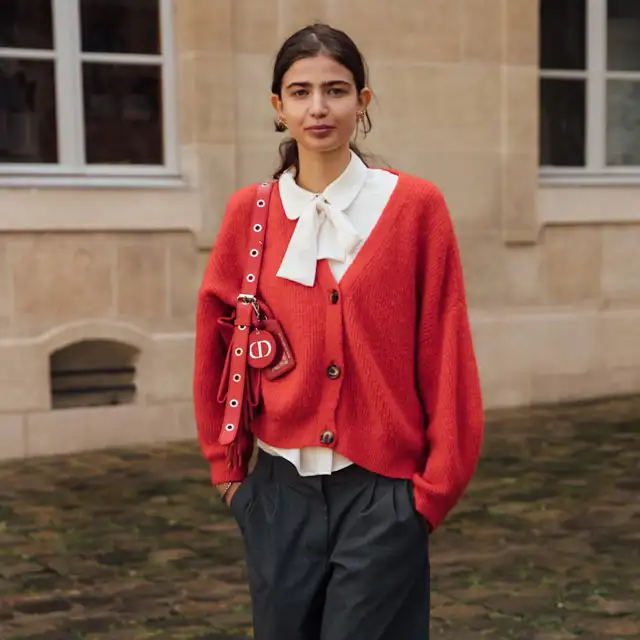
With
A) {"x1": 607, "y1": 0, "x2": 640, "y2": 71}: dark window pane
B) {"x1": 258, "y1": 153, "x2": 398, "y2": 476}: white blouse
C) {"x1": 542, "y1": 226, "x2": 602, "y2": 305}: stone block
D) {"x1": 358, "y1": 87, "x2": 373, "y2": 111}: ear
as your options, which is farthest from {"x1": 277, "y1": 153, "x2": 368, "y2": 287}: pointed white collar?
{"x1": 607, "y1": 0, "x2": 640, "y2": 71}: dark window pane

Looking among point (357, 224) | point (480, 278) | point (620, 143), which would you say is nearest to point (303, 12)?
point (480, 278)

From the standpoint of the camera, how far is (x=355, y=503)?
2127 mm

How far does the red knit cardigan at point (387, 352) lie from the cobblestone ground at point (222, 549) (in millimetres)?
1751

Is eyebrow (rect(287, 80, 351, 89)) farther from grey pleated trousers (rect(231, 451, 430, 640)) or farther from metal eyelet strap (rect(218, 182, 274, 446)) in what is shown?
grey pleated trousers (rect(231, 451, 430, 640))

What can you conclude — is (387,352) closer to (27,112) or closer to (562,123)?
(27,112)

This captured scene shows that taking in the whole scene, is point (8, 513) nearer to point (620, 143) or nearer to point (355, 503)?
point (355, 503)

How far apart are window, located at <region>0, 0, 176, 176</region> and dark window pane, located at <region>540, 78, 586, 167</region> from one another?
286 cm

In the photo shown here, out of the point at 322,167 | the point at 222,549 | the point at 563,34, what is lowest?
the point at 222,549

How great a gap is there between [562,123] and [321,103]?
21.6 ft

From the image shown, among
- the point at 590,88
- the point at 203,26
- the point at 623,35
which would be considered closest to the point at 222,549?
the point at 203,26

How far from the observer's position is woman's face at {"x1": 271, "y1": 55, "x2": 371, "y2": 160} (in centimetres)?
211

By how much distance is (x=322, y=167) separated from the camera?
218 centimetres

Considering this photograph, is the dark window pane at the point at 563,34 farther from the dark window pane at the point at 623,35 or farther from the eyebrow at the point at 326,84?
the eyebrow at the point at 326,84

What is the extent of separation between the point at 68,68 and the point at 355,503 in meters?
5.27
